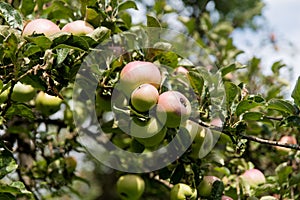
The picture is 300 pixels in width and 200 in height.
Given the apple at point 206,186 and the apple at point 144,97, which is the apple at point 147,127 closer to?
the apple at point 144,97

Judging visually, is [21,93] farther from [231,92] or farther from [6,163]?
[231,92]

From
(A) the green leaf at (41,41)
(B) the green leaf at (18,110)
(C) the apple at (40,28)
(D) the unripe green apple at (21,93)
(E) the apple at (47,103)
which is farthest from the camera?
(E) the apple at (47,103)

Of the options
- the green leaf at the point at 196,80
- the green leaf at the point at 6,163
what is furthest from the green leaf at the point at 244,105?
the green leaf at the point at 6,163

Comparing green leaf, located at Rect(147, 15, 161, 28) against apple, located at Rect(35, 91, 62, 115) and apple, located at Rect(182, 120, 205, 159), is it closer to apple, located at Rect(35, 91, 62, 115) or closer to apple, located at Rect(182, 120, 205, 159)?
apple, located at Rect(182, 120, 205, 159)

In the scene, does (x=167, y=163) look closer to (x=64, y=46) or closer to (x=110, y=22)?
(x=110, y=22)

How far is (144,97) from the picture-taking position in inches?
36.3

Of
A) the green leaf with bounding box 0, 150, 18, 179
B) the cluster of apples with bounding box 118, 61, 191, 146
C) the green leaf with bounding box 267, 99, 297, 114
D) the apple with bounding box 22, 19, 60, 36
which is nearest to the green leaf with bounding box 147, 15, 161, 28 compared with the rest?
the cluster of apples with bounding box 118, 61, 191, 146

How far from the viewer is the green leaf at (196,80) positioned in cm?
101

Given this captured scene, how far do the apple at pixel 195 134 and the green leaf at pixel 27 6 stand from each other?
1.71 ft

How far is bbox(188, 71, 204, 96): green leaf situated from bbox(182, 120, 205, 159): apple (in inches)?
3.4

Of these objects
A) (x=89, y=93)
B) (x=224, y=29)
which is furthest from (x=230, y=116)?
(x=224, y=29)

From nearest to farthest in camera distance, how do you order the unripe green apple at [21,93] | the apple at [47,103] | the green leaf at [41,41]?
the green leaf at [41,41], the unripe green apple at [21,93], the apple at [47,103]

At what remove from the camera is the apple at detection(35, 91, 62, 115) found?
1.36 meters

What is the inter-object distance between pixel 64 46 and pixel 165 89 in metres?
0.27
